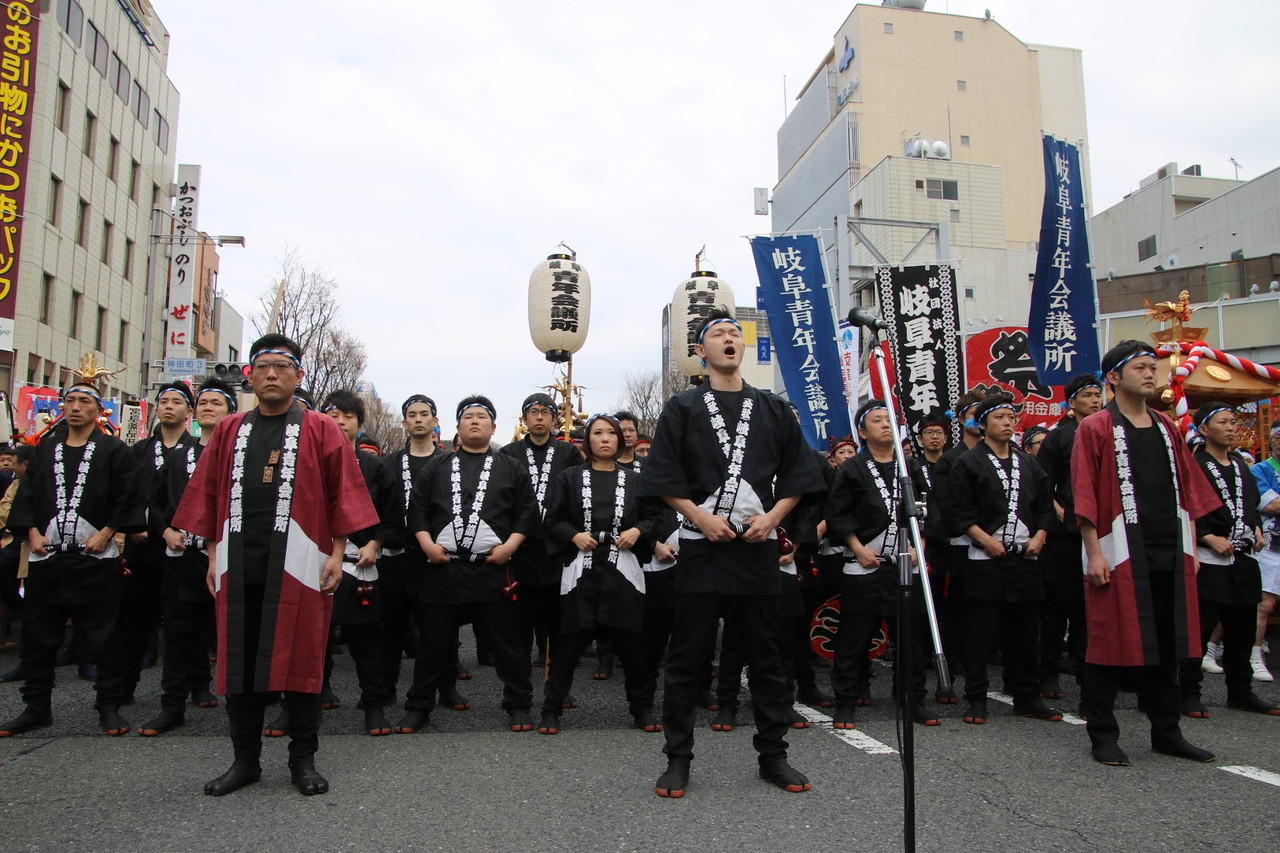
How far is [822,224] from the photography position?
39.7 m

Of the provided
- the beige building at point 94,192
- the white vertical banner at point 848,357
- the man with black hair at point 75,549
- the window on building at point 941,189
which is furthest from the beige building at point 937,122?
the man with black hair at point 75,549

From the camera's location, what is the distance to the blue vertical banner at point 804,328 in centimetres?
1012

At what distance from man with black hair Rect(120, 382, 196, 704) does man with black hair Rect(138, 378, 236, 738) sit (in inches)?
→ 3.5

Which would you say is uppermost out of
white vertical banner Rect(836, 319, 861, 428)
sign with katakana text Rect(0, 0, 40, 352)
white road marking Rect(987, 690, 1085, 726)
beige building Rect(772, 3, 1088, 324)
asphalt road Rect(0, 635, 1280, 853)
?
beige building Rect(772, 3, 1088, 324)

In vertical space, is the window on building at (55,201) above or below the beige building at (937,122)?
below

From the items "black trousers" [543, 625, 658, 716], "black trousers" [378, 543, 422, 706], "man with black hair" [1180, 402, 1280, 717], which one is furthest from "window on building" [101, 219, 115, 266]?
"man with black hair" [1180, 402, 1280, 717]

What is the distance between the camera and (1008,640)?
18.3 ft

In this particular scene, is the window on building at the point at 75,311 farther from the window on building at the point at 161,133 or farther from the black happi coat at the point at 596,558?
the black happi coat at the point at 596,558

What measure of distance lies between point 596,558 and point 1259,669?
5087mm

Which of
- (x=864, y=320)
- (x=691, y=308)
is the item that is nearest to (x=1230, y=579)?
(x=864, y=320)

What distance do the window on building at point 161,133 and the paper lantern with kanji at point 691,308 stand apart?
76.7 feet

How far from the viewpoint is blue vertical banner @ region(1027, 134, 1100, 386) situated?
913cm

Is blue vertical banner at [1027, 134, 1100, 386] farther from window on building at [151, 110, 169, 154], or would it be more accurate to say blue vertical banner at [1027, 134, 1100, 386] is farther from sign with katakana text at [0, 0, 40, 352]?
window on building at [151, 110, 169, 154]

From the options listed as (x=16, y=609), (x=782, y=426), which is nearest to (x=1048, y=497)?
(x=782, y=426)
